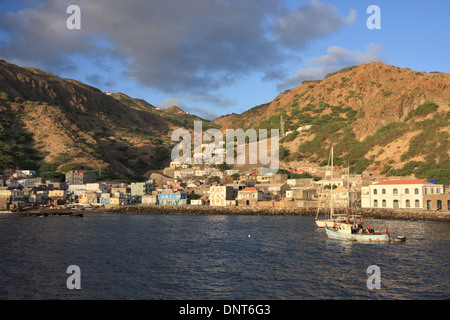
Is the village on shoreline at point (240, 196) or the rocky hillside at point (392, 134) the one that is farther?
the rocky hillside at point (392, 134)

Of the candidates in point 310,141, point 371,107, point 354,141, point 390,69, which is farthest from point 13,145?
point 390,69

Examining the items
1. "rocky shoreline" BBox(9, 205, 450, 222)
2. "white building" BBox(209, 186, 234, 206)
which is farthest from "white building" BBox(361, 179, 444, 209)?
"white building" BBox(209, 186, 234, 206)

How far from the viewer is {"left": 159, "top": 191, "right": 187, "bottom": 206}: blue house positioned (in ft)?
354

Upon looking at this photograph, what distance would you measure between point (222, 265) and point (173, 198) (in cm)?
7807

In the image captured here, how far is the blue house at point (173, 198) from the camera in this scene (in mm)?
107812

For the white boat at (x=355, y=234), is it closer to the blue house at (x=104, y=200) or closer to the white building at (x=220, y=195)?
the white building at (x=220, y=195)

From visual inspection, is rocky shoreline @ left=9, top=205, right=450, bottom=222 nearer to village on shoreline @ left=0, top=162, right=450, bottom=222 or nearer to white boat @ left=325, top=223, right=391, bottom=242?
village on shoreline @ left=0, top=162, right=450, bottom=222

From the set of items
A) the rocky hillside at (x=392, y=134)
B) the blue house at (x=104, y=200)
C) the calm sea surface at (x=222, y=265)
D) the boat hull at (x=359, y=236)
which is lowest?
the calm sea surface at (x=222, y=265)

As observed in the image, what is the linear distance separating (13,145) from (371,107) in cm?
15502

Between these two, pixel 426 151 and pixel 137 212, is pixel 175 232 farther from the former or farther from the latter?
pixel 426 151

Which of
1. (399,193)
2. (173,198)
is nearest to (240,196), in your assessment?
(173,198)

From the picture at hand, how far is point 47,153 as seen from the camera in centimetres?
16488

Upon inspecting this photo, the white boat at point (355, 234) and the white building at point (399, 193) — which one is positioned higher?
the white building at point (399, 193)

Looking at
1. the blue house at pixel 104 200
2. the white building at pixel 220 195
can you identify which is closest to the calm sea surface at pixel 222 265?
the white building at pixel 220 195
